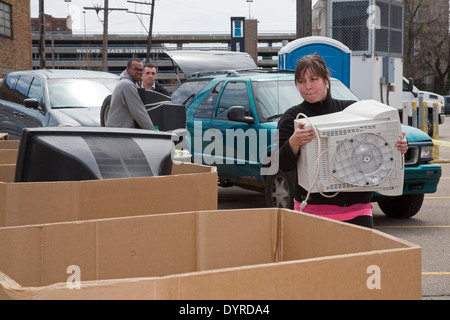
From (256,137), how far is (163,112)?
1223 millimetres

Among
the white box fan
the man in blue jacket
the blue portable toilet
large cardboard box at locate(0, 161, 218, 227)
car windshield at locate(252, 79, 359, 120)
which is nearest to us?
large cardboard box at locate(0, 161, 218, 227)

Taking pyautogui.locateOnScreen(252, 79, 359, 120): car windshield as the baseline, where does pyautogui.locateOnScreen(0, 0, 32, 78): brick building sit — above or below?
above

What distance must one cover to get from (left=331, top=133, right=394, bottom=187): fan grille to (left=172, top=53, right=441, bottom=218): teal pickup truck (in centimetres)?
476

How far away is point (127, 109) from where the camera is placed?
8180 millimetres

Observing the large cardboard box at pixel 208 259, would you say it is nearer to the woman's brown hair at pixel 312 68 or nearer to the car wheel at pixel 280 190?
the woman's brown hair at pixel 312 68

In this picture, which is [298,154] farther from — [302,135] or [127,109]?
[127,109]

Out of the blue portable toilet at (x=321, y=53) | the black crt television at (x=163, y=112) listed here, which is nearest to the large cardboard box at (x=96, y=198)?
the black crt television at (x=163, y=112)

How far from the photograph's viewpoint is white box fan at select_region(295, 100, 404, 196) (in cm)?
334

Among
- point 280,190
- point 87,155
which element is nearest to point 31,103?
point 280,190

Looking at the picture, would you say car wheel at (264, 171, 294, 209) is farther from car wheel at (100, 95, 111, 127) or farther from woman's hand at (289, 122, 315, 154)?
woman's hand at (289, 122, 315, 154)

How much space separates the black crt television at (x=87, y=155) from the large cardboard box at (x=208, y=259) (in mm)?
1650

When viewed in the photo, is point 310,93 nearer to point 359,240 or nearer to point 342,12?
point 359,240

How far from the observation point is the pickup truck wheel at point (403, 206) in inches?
358

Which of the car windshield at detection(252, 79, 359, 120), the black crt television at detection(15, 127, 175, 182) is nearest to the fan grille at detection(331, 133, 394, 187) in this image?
the black crt television at detection(15, 127, 175, 182)
